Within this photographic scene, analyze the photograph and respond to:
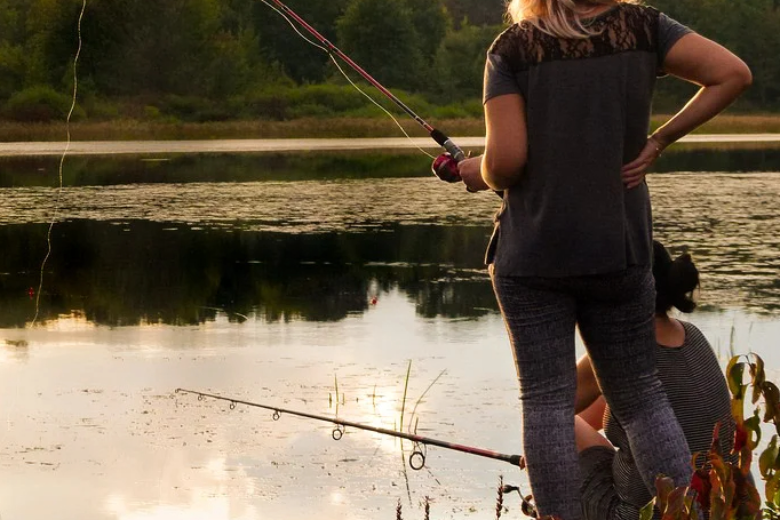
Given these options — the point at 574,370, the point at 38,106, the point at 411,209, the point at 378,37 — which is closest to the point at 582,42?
the point at 574,370

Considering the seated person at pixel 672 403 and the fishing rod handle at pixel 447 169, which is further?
the fishing rod handle at pixel 447 169

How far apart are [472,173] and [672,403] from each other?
62cm

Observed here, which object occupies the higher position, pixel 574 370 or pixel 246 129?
pixel 574 370

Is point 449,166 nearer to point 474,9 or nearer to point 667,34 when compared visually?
point 667,34

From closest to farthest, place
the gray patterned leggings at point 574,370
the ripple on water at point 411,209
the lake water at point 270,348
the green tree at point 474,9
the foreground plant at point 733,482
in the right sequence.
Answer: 1. the foreground plant at point 733,482
2. the gray patterned leggings at point 574,370
3. the lake water at point 270,348
4. the ripple on water at point 411,209
5. the green tree at point 474,9

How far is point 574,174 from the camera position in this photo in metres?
2.63

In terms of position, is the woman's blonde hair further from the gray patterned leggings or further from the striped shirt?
the striped shirt

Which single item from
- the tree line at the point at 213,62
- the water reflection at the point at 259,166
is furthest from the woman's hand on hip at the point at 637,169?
the tree line at the point at 213,62

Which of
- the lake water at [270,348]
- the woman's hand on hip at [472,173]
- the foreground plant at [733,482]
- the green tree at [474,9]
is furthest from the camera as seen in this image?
the green tree at [474,9]

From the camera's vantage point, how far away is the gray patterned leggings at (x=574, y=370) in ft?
8.82

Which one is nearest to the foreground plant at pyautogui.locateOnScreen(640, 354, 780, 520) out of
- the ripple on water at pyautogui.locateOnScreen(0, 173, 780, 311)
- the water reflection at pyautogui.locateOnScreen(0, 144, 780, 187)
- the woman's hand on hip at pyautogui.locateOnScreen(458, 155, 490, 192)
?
the woman's hand on hip at pyautogui.locateOnScreen(458, 155, 490, 192)

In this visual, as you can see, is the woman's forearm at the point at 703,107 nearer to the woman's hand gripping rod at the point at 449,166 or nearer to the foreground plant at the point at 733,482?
the woman's hand gripping rod at the point at 449,166

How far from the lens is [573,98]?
102 inches

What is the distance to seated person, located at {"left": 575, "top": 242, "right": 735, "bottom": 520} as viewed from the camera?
9.79 feet
